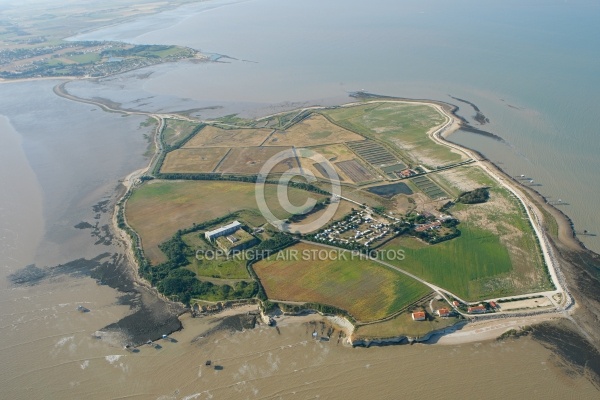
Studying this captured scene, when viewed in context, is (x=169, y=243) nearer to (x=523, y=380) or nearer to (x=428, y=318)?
(x=428, y=318)

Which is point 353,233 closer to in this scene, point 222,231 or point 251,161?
point 222,231

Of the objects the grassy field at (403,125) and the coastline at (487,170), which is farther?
the grassy field at (403,125)

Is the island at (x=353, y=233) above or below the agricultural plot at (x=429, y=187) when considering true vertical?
below

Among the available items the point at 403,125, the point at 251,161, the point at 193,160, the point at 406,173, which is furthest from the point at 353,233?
the point at 403,125

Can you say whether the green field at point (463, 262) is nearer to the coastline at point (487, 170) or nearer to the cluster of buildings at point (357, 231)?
the cluster of buildings at point (357, 231)

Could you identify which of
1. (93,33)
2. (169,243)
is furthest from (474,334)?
(93,33)

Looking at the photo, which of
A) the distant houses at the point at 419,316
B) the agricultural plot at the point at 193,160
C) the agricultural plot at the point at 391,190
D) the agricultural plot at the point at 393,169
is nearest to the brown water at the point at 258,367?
the distant houses at the point at 419,316

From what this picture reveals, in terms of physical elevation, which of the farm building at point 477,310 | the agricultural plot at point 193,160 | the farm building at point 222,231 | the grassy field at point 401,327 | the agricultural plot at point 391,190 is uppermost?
the agricultural plot at point 391,190

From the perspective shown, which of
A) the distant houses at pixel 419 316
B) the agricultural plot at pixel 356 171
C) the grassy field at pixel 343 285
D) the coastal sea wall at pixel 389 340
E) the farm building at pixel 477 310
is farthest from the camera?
the agricultural plot at pixel 356 171
